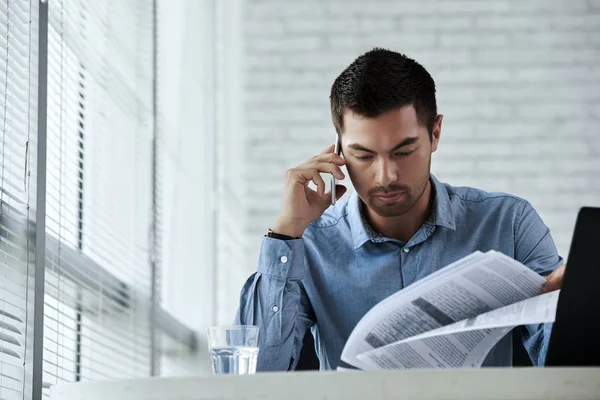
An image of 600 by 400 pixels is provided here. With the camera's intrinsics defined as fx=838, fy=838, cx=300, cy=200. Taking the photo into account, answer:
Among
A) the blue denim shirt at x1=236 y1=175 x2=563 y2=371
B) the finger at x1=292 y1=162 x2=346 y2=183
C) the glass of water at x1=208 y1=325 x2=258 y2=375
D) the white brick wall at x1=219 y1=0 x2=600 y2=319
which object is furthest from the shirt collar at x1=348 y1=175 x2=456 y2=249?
the white brick wall at x1=219 y1=0 x2=600 y2=319

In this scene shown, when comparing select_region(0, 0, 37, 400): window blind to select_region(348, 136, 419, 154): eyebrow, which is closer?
select_region(0, 0, 37, 400): window blind

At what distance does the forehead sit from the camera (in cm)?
157

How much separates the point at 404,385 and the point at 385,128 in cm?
78

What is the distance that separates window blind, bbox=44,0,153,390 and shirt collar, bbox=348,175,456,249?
59 cm

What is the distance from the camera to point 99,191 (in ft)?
6.95

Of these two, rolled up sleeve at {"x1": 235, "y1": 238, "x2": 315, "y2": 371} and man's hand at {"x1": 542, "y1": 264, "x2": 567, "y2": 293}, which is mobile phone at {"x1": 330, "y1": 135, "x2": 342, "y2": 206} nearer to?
rolled up sleeve at {"x1": 235, "y1": 238, "x2": 315, "y2": 371}

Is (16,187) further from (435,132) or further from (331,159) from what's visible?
(435,132)

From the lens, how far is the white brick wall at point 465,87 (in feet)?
11.5

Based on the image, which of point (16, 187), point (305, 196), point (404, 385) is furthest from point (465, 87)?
point (404, 385)

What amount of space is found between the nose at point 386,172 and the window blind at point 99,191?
627 millimetres

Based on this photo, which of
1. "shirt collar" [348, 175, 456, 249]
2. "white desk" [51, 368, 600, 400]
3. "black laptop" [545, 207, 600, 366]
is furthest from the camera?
"shirt collar" [348, 175, 456, 249]

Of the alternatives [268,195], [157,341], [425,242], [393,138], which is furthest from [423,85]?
[268,195]

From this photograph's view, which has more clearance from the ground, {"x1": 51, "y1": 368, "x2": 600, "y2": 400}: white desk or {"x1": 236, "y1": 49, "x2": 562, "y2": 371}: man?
{"x1": 236, "y1": 49, "x2": 562, "y2": 371}: man

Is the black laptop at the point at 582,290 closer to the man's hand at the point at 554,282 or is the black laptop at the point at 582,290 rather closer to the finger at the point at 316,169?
the man's hand at the point at 554,282
